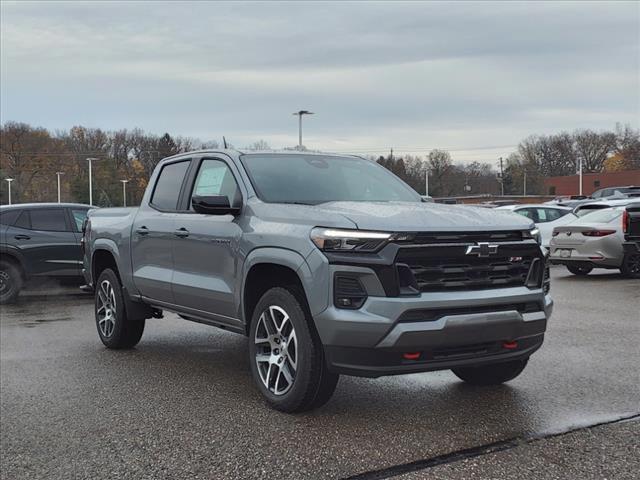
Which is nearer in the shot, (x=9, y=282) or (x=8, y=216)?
(x=9, y=282)

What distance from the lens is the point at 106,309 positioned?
720 cm

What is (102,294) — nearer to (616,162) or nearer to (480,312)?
(480,312)

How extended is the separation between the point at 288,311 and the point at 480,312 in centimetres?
122

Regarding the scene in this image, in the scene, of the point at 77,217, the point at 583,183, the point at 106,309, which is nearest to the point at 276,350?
the point at 106,309

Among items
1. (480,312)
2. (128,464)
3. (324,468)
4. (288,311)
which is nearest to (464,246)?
(480,312)

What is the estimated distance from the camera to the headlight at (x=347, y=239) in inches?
157

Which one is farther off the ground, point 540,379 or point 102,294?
point 102,294

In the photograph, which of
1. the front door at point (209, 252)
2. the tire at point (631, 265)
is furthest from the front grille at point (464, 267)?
the tire at point (631, 265)

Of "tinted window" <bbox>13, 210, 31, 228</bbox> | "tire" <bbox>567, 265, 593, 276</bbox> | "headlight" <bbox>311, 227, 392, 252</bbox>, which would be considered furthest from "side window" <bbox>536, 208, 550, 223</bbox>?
"headlight" <bbox>311, 227, 392, 252</bbox>

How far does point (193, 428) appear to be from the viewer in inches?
173

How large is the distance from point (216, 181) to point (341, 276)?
6.84 feet

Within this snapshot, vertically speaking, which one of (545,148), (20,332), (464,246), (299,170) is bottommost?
(20,332)

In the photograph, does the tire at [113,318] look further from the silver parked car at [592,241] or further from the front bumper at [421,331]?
the silver parked car at [592,241]

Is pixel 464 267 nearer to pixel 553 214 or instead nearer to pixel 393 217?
pixel 393 217
